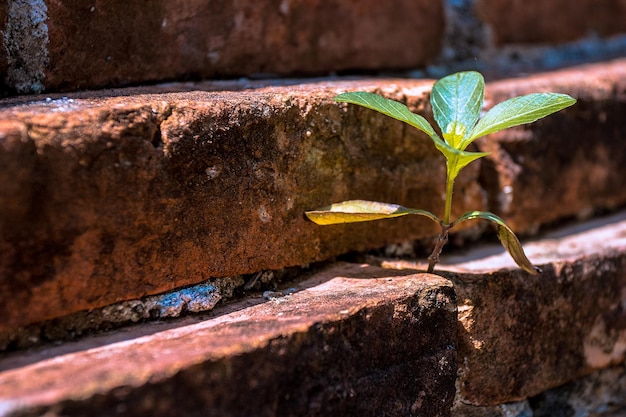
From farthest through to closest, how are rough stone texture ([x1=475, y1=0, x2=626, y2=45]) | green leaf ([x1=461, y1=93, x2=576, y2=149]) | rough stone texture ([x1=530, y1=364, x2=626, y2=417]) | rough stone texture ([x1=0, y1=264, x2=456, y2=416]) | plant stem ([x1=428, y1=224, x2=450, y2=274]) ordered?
rough stone texture ([x1=475, y1=0, x2=626, y2=45])
rough stone texture ([x1=530, y1=364, x2=626, y2=417])
plant stem ([x1=428, y1=224, x2=450, y2=274])
green leaf ([x1=461, y1=93, x2=576, y2=149])
rough stone texture ([x1=0, y1=264, x2=456, y2=416])

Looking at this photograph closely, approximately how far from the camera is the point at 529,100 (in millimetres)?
1104

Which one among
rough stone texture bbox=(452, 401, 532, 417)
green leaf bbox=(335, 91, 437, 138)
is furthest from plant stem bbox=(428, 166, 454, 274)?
rough stone texture bbox=(452, 401, 532, 417)

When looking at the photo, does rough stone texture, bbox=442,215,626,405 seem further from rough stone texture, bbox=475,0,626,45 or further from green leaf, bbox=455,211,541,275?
rough stone texture, bbox=475,0,626,45

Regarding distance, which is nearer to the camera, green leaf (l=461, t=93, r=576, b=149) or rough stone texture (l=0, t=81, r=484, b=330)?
rough stone texture (l=0, t=81, r=484, b=330)

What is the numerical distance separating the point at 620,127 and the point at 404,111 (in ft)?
2.94

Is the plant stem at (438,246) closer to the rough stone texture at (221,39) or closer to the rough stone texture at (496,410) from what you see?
the rough stone texture at (496,410)

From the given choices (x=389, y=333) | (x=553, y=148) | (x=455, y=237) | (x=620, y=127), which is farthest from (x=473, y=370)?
(x=620, y=127)

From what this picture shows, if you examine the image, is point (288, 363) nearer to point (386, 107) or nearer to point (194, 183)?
point (194, 183)

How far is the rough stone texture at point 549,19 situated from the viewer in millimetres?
1852

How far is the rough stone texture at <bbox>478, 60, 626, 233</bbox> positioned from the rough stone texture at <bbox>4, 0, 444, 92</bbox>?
29cm

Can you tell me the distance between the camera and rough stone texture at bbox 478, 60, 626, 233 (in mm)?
1486

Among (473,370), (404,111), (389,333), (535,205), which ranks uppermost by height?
(404,111)

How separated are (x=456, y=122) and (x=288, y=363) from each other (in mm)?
532

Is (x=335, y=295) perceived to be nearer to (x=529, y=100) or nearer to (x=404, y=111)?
(x=404, y=111)
